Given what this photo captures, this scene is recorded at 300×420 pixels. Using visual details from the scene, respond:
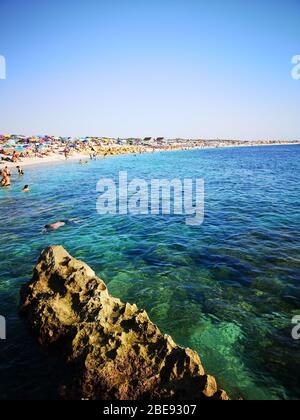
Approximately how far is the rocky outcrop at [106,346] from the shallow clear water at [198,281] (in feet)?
2.33

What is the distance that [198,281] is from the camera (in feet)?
32.9

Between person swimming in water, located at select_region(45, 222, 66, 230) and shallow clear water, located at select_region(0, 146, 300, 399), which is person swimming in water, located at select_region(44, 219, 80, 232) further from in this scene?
shallow clear water, located at select_region(0, 146, 300, 399)

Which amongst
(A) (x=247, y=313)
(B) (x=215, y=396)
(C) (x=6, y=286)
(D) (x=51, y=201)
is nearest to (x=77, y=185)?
(D) (x=51, y=201)

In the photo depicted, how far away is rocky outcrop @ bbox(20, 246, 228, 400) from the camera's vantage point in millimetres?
5062

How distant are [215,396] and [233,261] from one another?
7.28 meters

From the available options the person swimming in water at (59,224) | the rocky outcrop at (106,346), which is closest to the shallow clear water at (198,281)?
the person swimming in water at (59,224)

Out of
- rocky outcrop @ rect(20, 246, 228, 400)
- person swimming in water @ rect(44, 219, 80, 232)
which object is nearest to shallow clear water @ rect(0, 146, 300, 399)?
person swimming in water @ rect(44, 219, 80, 232)

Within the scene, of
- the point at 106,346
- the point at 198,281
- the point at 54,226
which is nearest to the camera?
the point at 106,346

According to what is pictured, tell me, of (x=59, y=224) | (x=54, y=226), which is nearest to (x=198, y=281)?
(x=54, y=226)

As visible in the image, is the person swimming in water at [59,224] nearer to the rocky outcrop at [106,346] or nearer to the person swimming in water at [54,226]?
the person swimming in water at [54,226]

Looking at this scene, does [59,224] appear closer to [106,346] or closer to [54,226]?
[54,226]

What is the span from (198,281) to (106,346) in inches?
207

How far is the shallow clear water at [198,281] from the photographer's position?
6.19 metres

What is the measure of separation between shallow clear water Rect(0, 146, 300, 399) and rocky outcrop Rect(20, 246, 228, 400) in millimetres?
711
